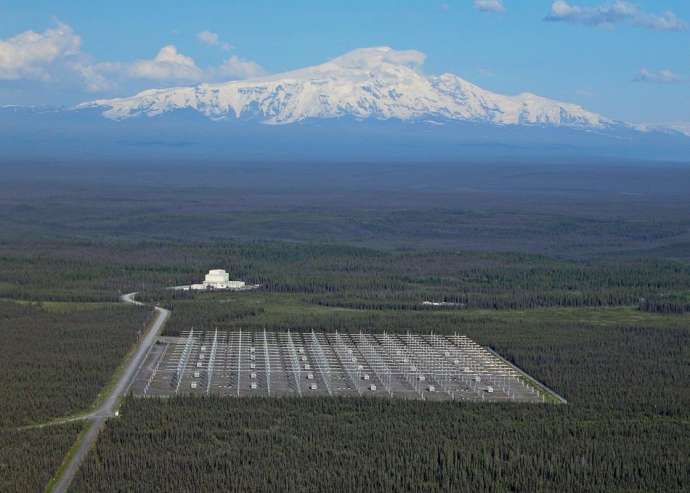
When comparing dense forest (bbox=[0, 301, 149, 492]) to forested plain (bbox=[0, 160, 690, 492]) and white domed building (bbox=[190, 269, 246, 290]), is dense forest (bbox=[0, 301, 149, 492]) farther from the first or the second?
white domed building (bbox=[190, 269, 246, 290])

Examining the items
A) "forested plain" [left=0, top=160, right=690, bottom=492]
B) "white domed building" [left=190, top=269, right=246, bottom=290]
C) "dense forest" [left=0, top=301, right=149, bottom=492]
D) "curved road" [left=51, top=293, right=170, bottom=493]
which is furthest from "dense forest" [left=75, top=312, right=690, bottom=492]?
"white domed building" [left=190, top=269, right=246, bottom=290]

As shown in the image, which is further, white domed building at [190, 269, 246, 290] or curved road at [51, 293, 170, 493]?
white domed building at [190, 269, 246, 290]

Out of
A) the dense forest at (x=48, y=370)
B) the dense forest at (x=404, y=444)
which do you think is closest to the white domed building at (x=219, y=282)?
the dense forest at (x=48, y=370)

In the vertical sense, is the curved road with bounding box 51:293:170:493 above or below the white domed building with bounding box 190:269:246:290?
above

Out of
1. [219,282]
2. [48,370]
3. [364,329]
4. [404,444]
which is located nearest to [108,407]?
[48,370]

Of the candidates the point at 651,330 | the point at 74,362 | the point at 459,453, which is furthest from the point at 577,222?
the point at 459,453

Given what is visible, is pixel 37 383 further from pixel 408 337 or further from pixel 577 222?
pixel 577 222
